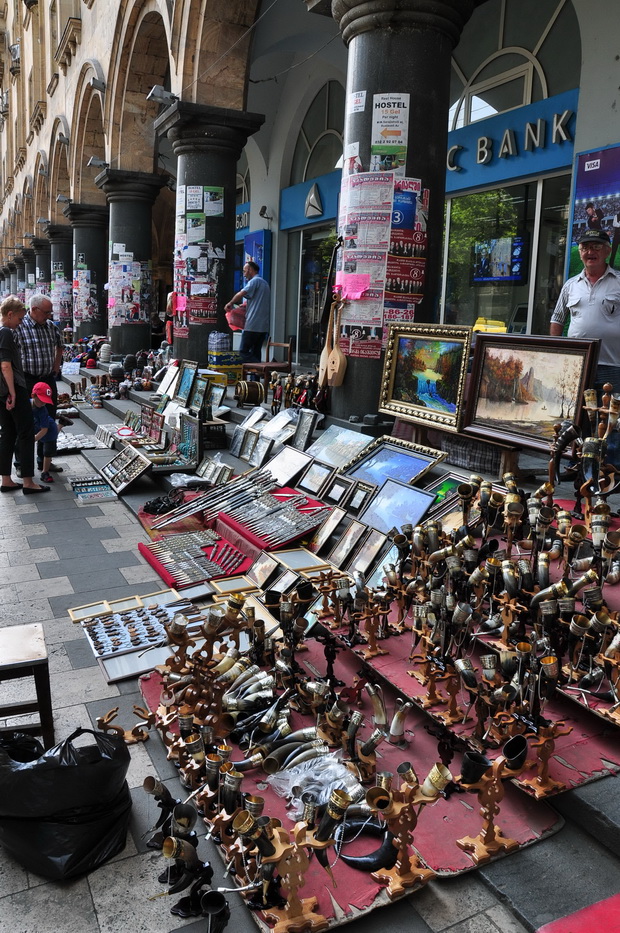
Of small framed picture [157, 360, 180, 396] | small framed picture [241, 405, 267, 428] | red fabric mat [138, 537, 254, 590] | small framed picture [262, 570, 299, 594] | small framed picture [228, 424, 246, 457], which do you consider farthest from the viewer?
small framed picture [157, 360, 180, 396]

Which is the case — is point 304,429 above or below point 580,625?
above

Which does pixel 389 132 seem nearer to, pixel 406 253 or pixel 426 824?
pixel 406 253

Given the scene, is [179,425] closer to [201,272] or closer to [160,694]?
[201,272]

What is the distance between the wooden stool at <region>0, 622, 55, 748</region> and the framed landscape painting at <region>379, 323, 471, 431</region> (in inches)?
122

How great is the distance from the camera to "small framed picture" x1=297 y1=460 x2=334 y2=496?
575cm

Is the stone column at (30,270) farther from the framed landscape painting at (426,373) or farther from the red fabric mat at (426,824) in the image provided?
the red fabric mat at (426,824)

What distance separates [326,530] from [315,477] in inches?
33.8

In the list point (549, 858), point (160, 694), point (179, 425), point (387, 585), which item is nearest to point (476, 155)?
point (179, 425)

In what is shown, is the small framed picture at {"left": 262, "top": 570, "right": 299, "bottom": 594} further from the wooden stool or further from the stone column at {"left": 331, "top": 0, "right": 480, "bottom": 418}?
the stone column at {"left": 331, "top": 0, "right": 480, "bottom": 418}

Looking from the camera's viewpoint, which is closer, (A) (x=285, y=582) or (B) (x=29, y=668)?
(B) (x=29, y=668)

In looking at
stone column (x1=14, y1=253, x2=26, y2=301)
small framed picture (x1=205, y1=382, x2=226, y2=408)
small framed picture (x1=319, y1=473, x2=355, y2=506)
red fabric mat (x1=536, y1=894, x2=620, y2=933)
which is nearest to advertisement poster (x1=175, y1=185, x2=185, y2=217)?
small framed picture (x1=205, y1=382, x2=226, y2=408)

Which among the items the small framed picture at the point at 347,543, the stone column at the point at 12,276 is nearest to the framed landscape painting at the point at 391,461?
the small framed picture at the point at 347,543

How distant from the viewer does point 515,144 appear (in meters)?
8.31

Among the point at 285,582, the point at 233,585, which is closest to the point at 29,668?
the point at 285,582
